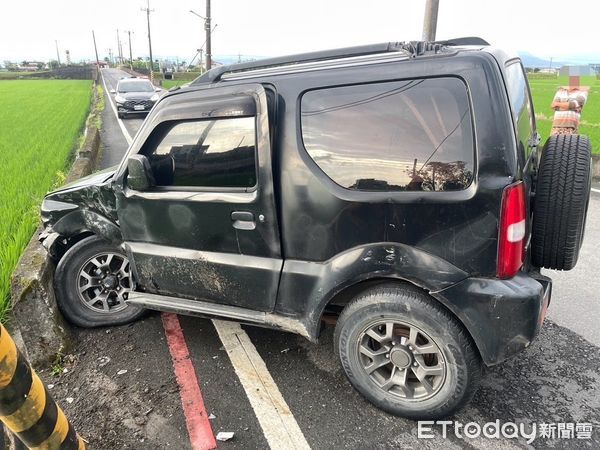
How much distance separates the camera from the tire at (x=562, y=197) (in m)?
2.50

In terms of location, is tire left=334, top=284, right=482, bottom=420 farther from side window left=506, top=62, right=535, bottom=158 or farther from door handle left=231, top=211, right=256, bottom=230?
side window left=506, top=62, right=535, bottom=158

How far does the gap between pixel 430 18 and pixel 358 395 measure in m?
7.78

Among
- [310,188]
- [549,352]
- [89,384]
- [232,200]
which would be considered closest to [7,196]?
[89,384]

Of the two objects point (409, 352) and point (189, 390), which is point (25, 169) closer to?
point (189, 390)

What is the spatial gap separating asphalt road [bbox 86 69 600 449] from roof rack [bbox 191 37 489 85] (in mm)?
1938

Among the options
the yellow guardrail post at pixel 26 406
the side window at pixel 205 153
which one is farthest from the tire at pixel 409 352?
the yellow guardrail post at pixel 26 406

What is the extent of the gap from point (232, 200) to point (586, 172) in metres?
2.00

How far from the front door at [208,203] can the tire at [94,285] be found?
45 cm

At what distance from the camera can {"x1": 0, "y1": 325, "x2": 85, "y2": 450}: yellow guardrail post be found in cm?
169

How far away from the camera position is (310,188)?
265 centimetres

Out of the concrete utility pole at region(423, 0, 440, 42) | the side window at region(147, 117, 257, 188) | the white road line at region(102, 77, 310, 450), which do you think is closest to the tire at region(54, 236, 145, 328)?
the white road line at region(102, 77, 310, 450)

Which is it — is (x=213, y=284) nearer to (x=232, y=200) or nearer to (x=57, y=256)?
(x=232, y=200)

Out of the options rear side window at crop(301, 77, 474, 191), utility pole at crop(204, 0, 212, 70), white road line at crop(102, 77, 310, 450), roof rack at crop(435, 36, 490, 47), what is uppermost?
utility pole at crop(204, 0, 212, 70)

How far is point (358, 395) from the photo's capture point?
2.92m
